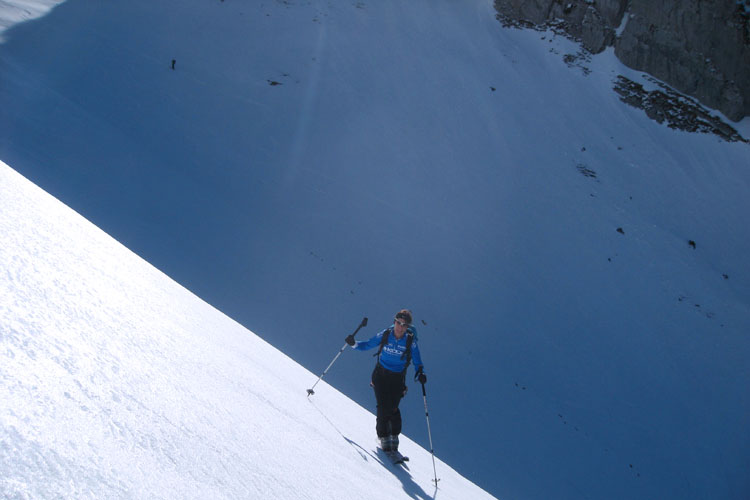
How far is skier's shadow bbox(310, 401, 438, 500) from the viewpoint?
13.0 ft

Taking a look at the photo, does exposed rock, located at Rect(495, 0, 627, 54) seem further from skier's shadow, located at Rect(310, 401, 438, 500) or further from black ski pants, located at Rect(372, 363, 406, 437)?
skier's shadow, located at Rect(310, 401, 438, 500)

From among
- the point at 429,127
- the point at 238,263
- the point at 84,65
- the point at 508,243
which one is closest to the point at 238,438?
the point at 238,263

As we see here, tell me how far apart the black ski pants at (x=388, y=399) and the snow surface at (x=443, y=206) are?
1.65 feet

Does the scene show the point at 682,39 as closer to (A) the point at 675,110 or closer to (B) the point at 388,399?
(A) the point at 675,110

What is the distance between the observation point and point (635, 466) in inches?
394

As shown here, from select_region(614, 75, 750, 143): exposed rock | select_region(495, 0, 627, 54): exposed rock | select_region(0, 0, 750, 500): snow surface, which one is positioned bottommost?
select_region(0, 0, 750, 500): snow surface

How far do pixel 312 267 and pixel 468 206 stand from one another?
244 inches

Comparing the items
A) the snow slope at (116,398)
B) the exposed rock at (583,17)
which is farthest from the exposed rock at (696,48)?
the snow slope at (116,398)

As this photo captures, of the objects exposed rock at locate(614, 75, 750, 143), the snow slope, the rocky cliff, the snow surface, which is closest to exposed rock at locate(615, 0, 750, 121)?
the rocky cliff

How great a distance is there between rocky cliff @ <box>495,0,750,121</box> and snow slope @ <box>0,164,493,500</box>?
24160 mm

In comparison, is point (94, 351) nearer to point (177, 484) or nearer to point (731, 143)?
point (177, 484)

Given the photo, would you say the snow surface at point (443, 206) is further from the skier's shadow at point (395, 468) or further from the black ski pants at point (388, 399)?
the black ski pants at point (388, 399)

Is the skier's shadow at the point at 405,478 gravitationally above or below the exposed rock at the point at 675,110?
below

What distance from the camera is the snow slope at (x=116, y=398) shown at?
0.99 m
